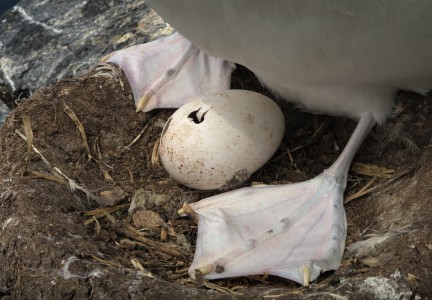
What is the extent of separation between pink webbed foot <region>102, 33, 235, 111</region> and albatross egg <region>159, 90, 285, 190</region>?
326 mm

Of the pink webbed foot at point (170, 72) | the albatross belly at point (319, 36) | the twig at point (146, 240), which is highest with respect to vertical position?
the albatross belly at point (319, 36)

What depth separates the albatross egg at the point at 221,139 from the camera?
280 centimetres

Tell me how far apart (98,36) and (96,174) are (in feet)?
4.07

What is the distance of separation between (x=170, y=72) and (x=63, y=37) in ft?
3.25

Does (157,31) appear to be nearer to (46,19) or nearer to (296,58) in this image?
(46,19)

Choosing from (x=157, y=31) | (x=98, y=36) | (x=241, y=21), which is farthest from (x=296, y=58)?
(x=98, y=36)

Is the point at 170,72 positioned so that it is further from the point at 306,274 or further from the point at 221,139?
the point at 306,274

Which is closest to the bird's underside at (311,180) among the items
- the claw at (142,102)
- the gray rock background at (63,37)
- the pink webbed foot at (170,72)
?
the pink webbed foot at (170,72)

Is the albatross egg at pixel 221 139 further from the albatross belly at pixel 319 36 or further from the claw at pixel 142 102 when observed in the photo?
the claw at pixel 142 102

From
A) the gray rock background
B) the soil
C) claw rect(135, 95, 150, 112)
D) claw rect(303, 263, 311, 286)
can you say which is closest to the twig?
the soil

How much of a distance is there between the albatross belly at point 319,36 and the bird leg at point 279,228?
1.17ft

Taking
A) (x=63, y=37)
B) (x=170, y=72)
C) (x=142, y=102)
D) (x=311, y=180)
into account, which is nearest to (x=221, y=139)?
(x=311, y=180)

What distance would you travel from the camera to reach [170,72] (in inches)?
134

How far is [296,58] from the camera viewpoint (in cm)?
254
